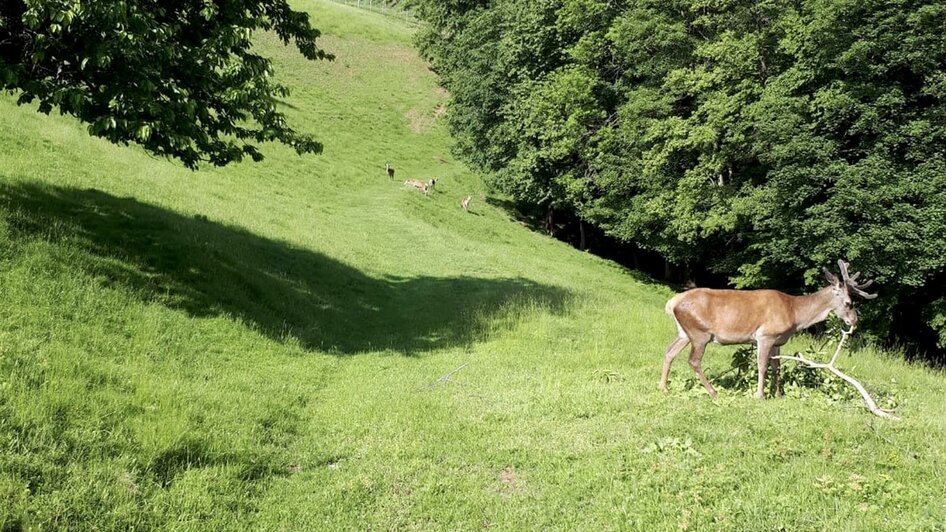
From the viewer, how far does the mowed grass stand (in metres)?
5.60

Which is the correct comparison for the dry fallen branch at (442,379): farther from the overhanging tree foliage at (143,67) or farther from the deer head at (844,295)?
the deer head at (844,295)

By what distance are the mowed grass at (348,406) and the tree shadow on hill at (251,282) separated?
0.08 m

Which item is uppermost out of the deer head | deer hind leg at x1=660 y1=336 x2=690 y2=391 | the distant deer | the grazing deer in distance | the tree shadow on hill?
the deer head

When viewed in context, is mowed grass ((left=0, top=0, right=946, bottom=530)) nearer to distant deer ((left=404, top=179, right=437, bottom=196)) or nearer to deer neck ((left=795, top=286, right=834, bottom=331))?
deer neck ((left=795, top=286, right=834, bottom=331))

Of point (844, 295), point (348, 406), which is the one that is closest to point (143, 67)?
point (348, 406)

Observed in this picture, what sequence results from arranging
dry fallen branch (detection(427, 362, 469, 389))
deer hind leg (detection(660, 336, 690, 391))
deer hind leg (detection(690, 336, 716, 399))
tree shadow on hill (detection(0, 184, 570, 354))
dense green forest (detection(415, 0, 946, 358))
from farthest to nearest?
dense green forest (detection(415, 0, 946, 358)) < tree shadow on hill (detection(0, 184, 570, 354)) < dry fallen branch (detection(427, 362, 469, 389)) < deer hind leg (detection(660, 336, 690, 391)) < deer hind leg (detection(690, 336, 716, 399))

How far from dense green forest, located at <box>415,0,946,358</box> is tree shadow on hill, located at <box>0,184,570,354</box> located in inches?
→ 433

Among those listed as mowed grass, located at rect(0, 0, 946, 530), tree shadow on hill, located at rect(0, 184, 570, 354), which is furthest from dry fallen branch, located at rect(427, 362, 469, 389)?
tree shadow on hill, located at rect(0, 184, 570, 354)

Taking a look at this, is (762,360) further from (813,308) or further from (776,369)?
(813,308)

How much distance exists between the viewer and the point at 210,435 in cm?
683

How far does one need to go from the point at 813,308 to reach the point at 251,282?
456 inches

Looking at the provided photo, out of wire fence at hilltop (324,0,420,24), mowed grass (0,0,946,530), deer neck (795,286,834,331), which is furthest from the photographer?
wire fence at hilltop (324,0,420,24)

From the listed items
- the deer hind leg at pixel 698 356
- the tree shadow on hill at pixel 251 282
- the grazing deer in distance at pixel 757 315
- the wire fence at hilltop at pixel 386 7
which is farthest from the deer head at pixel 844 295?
the wire fence at hilltop at pixel 386 7

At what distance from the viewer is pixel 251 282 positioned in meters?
13.2
